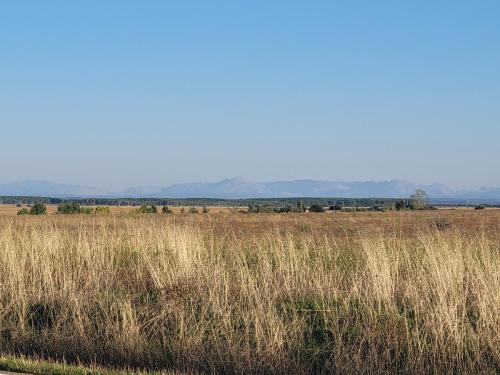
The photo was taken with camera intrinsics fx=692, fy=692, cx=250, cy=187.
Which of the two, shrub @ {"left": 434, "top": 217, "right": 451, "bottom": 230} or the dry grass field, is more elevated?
shrub @ {"left": 434, "top": 217, "right": 451, "bottom": 230}

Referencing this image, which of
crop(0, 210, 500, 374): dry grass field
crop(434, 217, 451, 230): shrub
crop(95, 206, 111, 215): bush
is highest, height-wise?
crop(434, 217, 451, 230): shrub

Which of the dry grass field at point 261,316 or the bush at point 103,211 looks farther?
the bush at point 103,211

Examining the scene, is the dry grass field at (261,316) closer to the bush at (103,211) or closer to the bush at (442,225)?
the bush at (442,225)

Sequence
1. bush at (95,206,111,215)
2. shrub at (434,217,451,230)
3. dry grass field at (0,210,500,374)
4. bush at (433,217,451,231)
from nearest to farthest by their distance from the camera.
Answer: dry grass field at (0,210,500,374) < bush at (433,217,451,231) < shrub at (434,217,451,230) < bush at (95,206,111,215)

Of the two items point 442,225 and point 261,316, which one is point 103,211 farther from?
point 261,316

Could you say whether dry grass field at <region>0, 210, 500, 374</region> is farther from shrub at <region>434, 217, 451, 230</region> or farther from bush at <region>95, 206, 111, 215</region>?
bush at <region>95, 206, 111, 215</region>

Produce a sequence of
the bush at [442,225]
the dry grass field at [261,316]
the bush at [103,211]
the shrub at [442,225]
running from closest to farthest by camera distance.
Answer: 1. the dry grass field at [261,316]
2. the bush at [442,225]
3. the shrub at [442,225]
4. the bush at [103,211]

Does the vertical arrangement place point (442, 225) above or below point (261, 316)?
above

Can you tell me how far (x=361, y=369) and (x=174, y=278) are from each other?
491 cm

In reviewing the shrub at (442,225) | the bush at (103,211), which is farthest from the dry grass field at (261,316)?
the bush at (103,211)

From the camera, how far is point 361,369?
8.17 metres

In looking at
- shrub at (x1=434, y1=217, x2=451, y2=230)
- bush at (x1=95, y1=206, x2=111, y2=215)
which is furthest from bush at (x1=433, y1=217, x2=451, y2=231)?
bush at (x1=95, y1=206, x2=111, y2=215)

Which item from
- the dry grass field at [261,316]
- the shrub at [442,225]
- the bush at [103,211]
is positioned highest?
the shrub at [442,225]

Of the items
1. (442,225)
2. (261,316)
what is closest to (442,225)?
(442,225)
